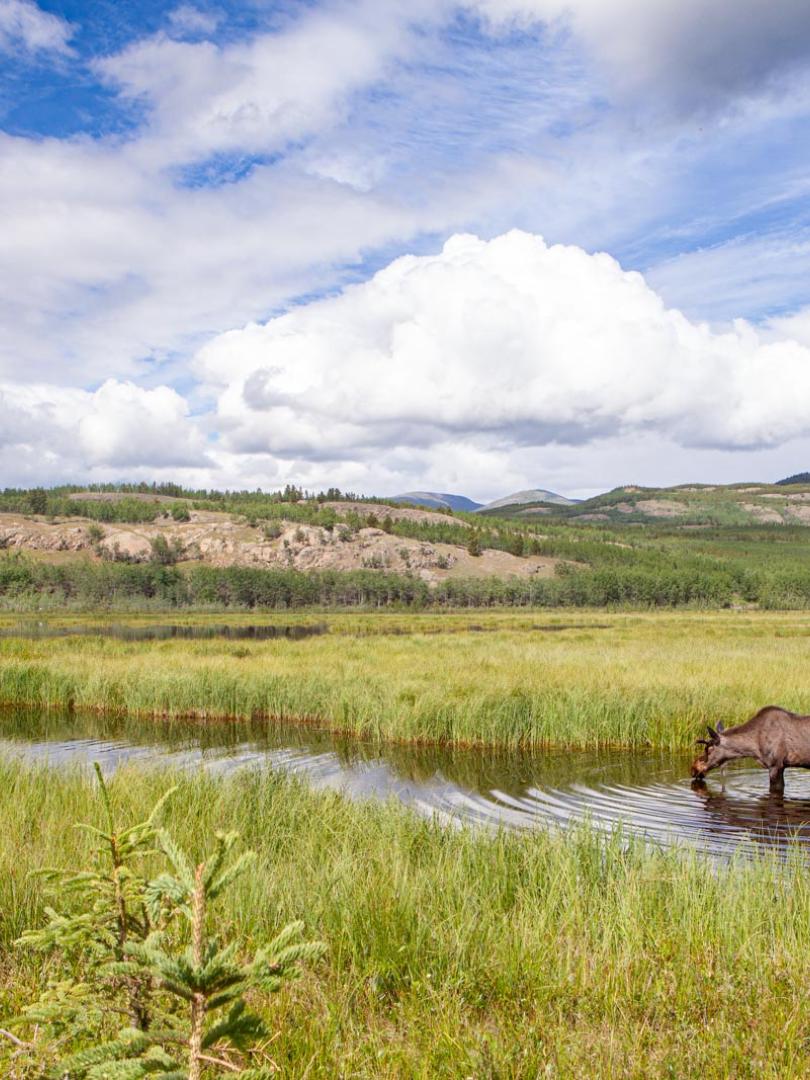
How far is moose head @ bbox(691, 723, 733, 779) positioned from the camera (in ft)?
48.6

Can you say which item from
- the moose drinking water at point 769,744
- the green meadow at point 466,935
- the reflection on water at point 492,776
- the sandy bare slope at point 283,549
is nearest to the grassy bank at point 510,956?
the green meadow at point 466,935

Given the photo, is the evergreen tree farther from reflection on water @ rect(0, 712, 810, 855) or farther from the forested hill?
the forested hill

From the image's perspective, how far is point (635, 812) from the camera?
13.2 meters

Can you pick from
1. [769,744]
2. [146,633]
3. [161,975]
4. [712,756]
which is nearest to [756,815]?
[769,744]

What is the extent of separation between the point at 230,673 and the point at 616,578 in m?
132

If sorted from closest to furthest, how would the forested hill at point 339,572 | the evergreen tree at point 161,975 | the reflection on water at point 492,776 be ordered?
the evergreen tree at point 161,975 → the reflection on water at point 492,776 → the forested hill at point 339,572

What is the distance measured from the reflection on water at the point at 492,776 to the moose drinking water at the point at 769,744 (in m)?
0.55

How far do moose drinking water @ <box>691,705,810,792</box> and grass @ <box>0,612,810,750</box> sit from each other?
399cm

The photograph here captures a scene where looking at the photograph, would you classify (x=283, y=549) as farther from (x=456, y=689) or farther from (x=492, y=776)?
(x=492, y=776)

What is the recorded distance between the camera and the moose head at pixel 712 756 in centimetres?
1480

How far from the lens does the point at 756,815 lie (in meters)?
13.0

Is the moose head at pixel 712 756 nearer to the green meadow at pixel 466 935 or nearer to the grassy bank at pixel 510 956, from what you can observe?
the green meadow at pixel 466 935

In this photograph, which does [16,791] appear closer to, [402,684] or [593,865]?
[593,865]

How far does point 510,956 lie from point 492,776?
449 inches
